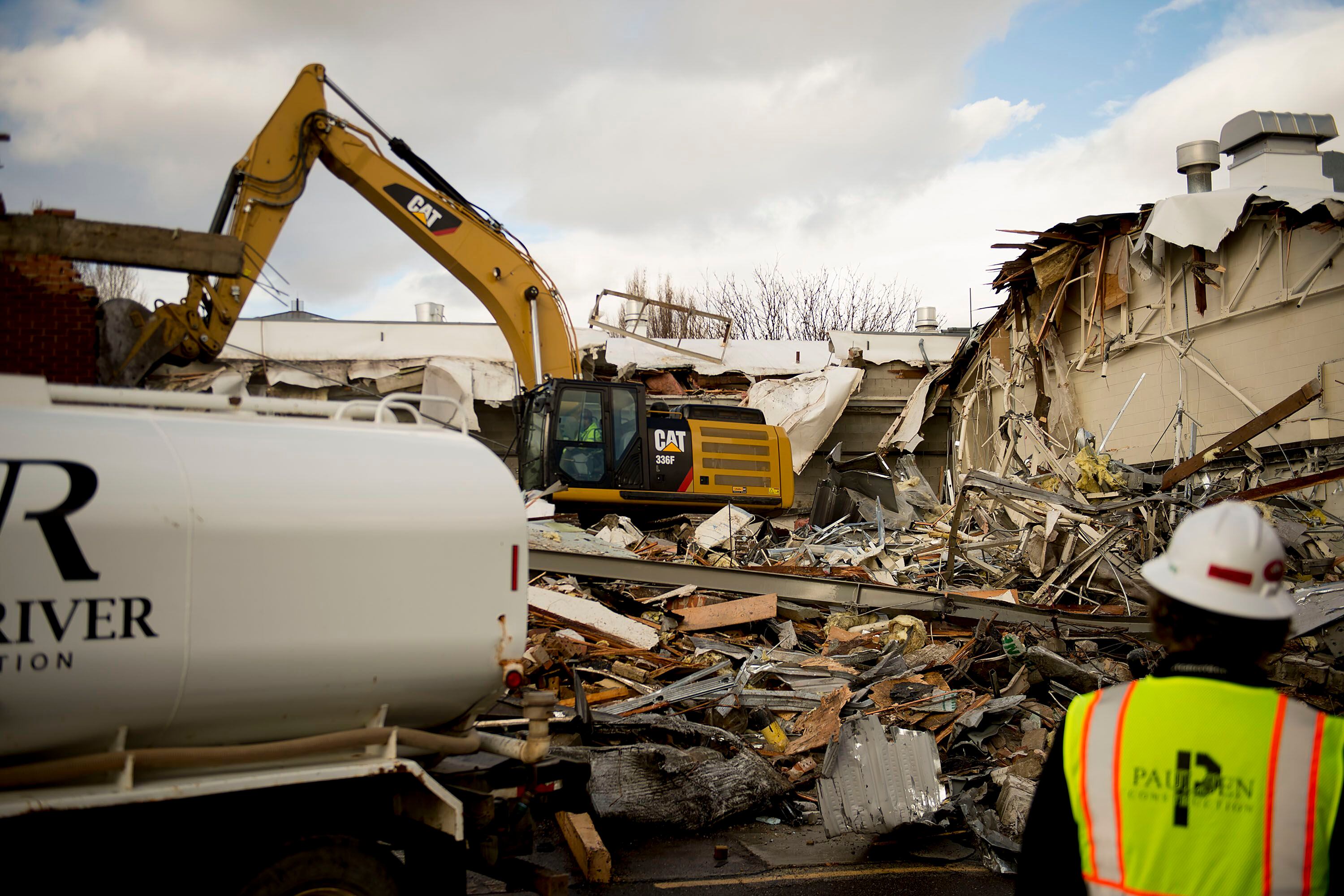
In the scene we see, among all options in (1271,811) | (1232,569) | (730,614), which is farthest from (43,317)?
(1271,811)

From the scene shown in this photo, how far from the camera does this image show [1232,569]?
2.04 meters

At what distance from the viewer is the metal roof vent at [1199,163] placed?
53.8 ft

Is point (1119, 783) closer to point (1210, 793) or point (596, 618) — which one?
point (1210, 793)

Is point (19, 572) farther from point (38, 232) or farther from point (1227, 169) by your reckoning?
point (1227, 169)

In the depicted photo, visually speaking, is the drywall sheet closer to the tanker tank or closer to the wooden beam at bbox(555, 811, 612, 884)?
the wooden beam at bbox(555, 811, 612, 884)

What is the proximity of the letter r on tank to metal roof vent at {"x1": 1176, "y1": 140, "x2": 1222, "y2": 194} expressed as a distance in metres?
17.4

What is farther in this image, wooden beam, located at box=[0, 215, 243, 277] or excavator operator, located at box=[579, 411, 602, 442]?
excavator operator, located at box=[579, 411, 602, 442]

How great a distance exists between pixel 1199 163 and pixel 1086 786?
17.4m

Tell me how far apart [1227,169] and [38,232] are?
58.4 ft

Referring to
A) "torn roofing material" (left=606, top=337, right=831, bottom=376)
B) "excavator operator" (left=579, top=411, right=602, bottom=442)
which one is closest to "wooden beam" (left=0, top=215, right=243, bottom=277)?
"excavator operator" (left=579, top=411, right=602, bottom=442)

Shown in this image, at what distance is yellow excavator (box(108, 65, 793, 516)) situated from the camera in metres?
10.8

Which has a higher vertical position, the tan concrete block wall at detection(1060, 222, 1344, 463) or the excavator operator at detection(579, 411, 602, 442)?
the tan concrete block wall at detection(1060, 222, 1344, 463)

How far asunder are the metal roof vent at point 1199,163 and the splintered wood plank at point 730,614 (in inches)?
460

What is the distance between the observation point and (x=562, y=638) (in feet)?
28.2
